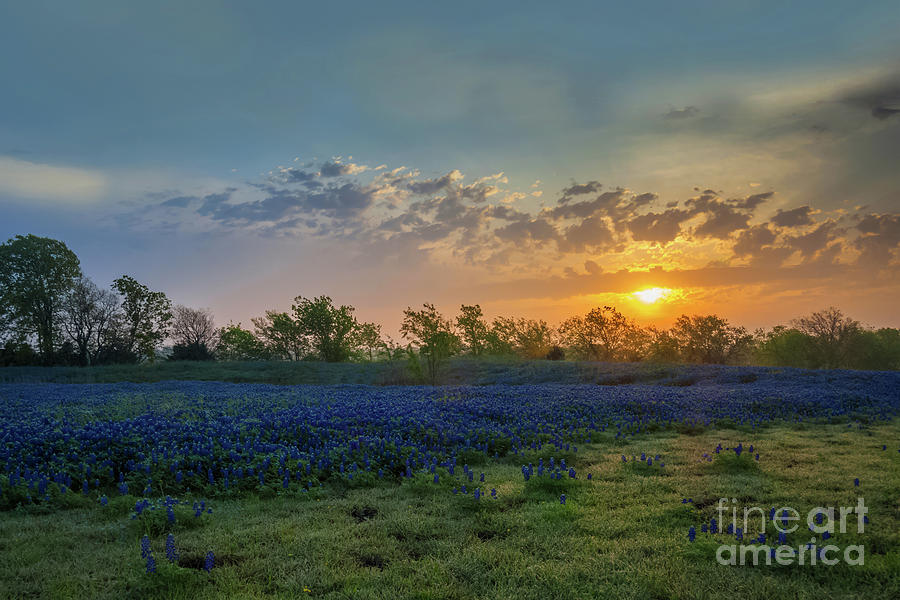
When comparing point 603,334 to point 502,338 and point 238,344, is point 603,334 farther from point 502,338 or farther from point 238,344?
point 238,344

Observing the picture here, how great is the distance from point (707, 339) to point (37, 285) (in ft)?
275

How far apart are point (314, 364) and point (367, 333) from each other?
30561 millimetres

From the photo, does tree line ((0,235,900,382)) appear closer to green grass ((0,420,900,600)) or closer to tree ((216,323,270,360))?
tree ((216,323,270,360))

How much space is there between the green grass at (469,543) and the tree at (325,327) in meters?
65.6

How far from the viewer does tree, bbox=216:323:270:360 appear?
81.9 m

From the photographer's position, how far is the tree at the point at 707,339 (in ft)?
229

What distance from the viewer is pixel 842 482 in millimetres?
8320

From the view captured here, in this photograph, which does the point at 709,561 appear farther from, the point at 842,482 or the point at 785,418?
the point at 785,418

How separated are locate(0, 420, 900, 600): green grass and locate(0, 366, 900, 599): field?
0.09ft

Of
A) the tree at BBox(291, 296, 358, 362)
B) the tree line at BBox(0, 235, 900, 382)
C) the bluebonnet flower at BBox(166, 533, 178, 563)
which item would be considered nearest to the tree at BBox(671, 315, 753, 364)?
the tree line at BBox(0, 235, 900, 382)

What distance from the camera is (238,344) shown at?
282ft

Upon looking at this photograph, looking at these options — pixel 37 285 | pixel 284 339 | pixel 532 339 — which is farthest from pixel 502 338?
pixel 37 285

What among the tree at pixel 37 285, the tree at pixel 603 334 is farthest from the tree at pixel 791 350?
the tree at pixel 37 285

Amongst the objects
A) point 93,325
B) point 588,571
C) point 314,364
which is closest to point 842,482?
point 588,571
